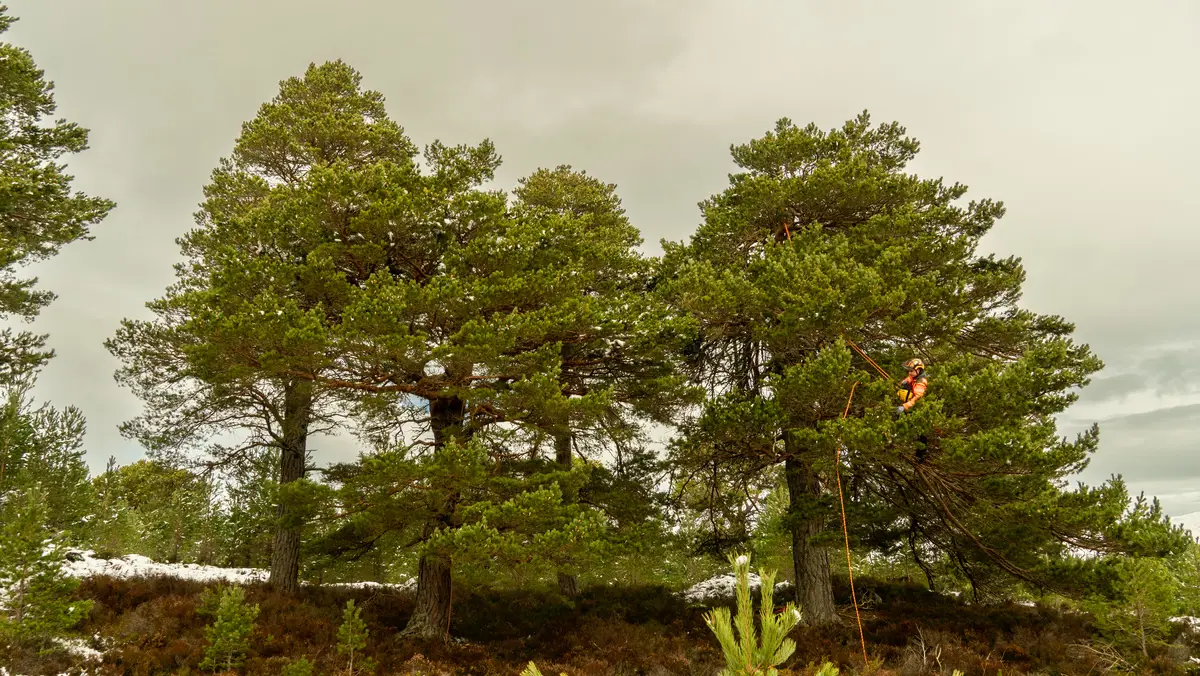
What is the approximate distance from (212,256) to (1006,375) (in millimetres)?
15877

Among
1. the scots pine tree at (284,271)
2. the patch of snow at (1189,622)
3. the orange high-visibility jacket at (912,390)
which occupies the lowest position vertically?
the patch of snow at (1189,622)

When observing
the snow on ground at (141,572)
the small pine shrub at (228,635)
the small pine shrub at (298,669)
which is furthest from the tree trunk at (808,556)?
the snow on ground at (141,572)

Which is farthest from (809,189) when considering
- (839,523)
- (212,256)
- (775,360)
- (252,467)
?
(252,467)

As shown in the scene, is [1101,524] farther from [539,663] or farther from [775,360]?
[539,663]

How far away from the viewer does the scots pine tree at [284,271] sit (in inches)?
390

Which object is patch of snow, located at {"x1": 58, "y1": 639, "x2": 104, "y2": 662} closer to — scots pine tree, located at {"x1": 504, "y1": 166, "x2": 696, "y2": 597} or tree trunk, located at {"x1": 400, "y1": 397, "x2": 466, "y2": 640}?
tree trunk, located at {"x1": 400, "y1": 397, "x2": 466, "y2": 640}

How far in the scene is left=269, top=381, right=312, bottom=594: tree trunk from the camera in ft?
42.8

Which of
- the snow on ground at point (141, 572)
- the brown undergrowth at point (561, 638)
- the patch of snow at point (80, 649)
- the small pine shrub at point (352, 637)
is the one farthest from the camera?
the snow on ground at point (141, 572)

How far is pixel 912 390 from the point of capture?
28.0 ft

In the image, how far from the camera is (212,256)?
1308 cm

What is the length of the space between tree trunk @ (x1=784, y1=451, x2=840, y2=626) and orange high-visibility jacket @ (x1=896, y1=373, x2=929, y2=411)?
11.0ft

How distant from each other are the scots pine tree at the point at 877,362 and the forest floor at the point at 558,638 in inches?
52.8

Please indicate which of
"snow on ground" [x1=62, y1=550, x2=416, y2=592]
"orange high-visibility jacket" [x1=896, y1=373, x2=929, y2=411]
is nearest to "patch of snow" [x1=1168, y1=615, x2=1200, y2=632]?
"orange high-visibility jacket" [x1=896, y1=373, x2=929, y2=411]

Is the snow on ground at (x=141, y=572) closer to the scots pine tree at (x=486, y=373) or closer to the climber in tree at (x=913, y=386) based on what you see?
the scots pine tree at (x=486, y=373)
